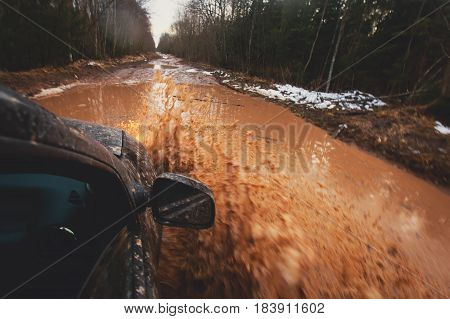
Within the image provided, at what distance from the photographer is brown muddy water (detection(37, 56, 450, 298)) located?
6.80ft

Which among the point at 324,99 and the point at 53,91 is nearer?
the point at 53,91

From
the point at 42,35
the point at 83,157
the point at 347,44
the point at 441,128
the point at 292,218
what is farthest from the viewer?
the point at 347,44

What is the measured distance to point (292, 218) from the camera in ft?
9.94

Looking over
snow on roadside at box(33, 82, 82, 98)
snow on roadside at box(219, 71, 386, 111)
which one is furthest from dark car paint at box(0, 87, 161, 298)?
snow on roadside at box(219, 71, 386, 111)

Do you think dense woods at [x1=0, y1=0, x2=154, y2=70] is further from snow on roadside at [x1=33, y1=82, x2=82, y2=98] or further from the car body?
the car body

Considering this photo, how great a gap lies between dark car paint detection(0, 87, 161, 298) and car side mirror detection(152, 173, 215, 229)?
0.30 ft

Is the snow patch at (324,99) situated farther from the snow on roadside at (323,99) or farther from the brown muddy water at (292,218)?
the brown muddy water at (292,218)

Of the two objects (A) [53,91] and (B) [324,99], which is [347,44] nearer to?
(B) [324,99]

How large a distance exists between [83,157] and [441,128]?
961 cm

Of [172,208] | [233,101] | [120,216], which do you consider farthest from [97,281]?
[233,101]

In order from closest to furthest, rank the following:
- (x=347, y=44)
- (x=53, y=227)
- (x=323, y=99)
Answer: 1. (x=53, y=227)
2. (x=323, y=99)
3. (x=347, y=44)

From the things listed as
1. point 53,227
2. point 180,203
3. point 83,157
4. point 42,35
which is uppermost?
point 42,35

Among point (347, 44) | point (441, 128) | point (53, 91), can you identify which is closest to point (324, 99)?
point (441, 128)

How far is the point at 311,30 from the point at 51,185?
65.6 feet
